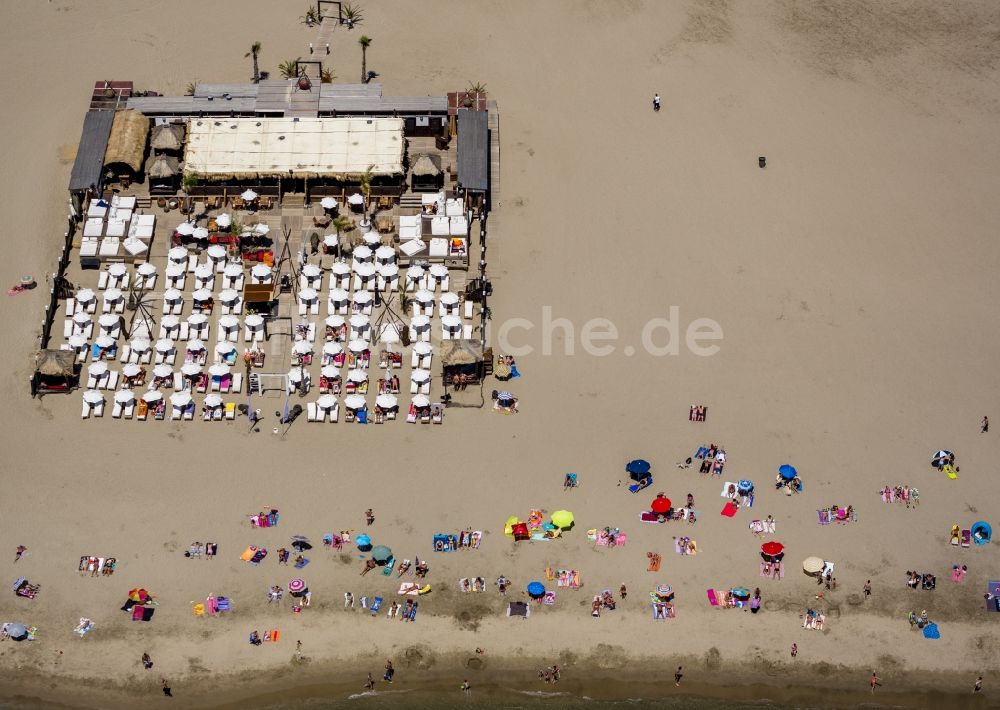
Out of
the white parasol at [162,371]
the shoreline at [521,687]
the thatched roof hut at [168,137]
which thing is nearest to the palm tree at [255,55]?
the thatched roof hut at [168,137]

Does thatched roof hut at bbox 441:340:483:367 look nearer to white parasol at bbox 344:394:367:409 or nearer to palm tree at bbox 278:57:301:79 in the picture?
white parasol at bbox 344:394:367:409

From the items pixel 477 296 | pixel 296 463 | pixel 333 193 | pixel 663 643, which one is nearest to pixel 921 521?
pixel 663 643

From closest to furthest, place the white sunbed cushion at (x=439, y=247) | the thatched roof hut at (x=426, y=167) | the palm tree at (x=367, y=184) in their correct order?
the white sunbed cushion at (x=439, y=247) → the palm tree at (x=367, y=184) → the thatched roof hut at (x=426, y=167)

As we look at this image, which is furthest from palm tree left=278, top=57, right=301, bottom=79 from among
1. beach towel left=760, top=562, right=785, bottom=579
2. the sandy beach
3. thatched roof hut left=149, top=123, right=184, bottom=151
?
beach towel left=760, top=562, right=785, bottom=579

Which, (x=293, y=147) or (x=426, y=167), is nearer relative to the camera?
(x=426, y=167)

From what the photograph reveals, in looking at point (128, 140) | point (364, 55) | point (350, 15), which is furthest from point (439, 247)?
point (350, 15)

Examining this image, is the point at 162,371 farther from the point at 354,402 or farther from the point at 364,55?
the point at 364,55

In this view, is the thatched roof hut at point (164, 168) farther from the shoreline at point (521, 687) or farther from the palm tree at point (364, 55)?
the shoreline at point (521, 687)
